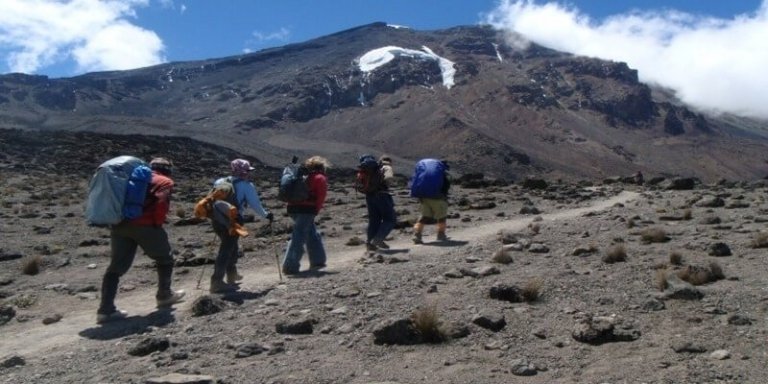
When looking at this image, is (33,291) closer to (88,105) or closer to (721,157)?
(88,105)

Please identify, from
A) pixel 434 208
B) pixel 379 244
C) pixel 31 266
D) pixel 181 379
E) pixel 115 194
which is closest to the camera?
pixel 181 379

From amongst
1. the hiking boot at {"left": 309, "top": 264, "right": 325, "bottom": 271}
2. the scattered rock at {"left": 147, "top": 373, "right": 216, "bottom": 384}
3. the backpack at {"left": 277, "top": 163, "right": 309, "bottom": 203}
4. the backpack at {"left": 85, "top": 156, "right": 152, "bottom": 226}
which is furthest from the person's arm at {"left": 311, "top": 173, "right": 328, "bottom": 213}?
the scattered rock at {"left": 147, "top": 373, "right": 216, "bottom": 384}

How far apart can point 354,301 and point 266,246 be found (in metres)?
7.14

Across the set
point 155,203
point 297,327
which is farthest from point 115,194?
point 297,327

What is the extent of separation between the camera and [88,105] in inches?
7131

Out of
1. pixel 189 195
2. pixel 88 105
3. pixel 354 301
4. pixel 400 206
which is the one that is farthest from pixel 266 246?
pixel 88 105

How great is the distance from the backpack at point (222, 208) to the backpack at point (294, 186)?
113 centimetres

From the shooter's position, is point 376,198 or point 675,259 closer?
point 675,259

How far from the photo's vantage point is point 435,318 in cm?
660

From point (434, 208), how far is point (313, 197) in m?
4.08

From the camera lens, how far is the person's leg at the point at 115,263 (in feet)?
27.4

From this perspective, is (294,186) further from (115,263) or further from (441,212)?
(441,212)

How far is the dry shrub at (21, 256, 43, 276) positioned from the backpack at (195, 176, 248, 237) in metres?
5.07

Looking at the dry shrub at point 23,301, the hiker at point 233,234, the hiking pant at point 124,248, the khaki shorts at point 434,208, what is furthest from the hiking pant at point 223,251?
the khaki shorts at point 434,208
